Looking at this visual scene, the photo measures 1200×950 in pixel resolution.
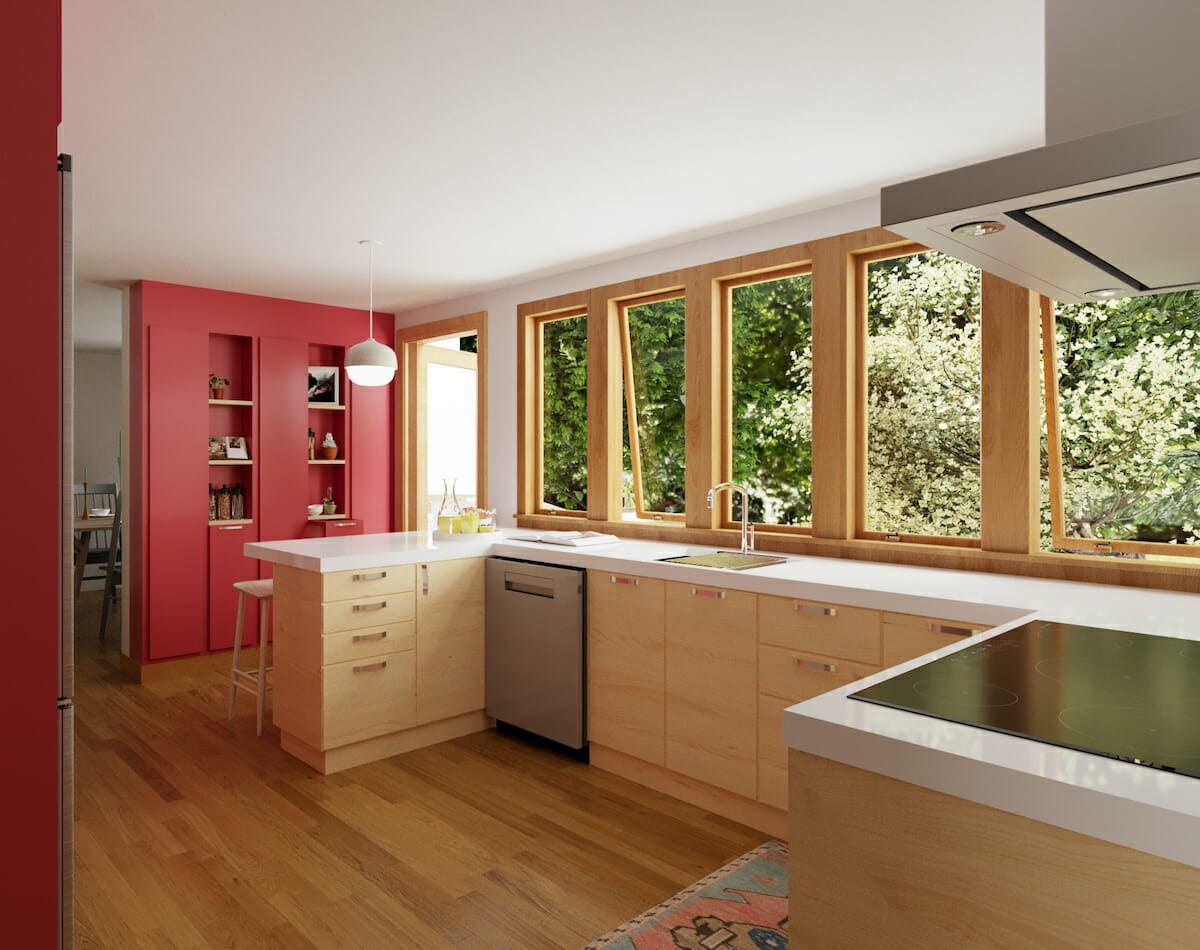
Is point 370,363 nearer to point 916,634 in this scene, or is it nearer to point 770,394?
point 770,394

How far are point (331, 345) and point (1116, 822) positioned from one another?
5.76m

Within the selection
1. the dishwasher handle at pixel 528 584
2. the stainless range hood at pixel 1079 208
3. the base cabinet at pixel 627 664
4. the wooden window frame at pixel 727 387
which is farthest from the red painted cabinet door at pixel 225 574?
the stainless range hood at pixel 1079 208

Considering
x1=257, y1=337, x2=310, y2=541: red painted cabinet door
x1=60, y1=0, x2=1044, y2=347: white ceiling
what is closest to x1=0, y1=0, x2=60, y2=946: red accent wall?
x1=60, y1=0, x2=1044, y2=347: white ceiling

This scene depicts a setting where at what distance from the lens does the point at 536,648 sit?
3725mm

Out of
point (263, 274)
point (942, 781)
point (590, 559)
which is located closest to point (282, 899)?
point (590, 559)

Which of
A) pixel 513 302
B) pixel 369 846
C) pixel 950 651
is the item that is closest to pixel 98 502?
pixel 513 302

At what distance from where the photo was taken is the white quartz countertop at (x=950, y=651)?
99cm

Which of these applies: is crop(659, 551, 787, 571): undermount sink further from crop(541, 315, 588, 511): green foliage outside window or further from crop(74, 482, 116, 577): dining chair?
crop(74, 482, 116, 577): dining chair

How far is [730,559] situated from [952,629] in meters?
1.26

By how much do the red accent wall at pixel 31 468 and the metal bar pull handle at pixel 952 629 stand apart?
7.15ft

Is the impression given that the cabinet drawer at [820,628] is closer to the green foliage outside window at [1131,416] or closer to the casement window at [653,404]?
the green foliage outside window at [1131,416]

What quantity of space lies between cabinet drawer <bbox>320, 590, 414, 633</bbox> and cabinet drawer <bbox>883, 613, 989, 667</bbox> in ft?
6.83

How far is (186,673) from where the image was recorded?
5133 millimetres

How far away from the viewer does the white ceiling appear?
2.05m
